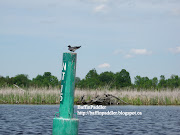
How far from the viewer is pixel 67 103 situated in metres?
8.45

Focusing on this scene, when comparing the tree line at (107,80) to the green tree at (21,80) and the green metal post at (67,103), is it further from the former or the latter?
the green metal post at (67,103)

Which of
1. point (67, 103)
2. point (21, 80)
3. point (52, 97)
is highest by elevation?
point (21, 80)

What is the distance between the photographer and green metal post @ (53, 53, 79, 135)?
8.31m

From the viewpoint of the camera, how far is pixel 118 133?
46.5ft

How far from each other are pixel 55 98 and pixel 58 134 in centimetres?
2831

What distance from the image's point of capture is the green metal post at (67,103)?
27.3 ft

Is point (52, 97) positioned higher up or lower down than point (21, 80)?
lower down

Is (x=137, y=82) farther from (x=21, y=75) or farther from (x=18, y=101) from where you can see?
(x=18, y=101)

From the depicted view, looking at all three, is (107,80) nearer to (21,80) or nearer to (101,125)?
(21,80)

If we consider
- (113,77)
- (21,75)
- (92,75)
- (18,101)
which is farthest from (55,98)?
(92,75)

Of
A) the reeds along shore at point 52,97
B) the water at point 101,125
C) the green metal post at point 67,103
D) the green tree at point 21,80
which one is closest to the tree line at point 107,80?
the green tree at point 21,80

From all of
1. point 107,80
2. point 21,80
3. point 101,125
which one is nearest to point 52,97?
point 101,125

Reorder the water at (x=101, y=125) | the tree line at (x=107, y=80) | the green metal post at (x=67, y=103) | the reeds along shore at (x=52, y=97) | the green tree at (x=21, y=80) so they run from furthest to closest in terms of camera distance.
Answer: the tree line at (x=107, y=80) → the green tree at (x=21, y=80) → the reeds along shore at (x=52, y=97) → the water at (x=101, y=125) → the green metal post at (x=67, y=103)

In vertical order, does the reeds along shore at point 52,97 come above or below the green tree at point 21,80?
below
